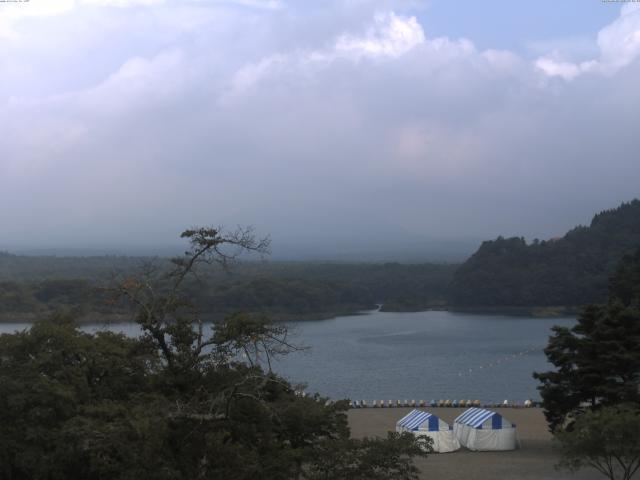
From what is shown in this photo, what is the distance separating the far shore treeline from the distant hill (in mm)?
85

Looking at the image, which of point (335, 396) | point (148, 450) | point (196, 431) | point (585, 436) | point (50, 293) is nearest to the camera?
point (148, 450)

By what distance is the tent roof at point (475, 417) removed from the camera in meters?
16.1

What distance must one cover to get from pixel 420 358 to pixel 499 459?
23.4m

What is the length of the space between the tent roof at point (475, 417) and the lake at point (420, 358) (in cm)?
375

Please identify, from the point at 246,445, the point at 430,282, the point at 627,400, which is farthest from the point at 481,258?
the point at 246,445

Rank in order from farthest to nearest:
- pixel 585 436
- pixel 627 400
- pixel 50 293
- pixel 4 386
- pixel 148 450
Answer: pixel 50 293 → pixel 627 400 → pixel 585 436 → pixel 4 386 → pixel 148 450

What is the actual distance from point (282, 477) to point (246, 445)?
0.57m

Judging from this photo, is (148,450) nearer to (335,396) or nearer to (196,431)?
(196,431)

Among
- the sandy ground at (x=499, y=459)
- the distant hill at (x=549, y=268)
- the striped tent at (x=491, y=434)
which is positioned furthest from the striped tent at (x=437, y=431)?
the distant hill at (x=549, y=268)

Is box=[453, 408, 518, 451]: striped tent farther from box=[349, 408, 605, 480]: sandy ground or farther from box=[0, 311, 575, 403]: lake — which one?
box=[0, 311, 575, 403]: lake

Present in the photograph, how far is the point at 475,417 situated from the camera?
16.5m

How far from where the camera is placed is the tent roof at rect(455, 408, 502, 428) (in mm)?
16141

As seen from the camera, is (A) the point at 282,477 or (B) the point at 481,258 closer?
(A) the point at 282,477

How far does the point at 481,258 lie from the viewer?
7862cm
